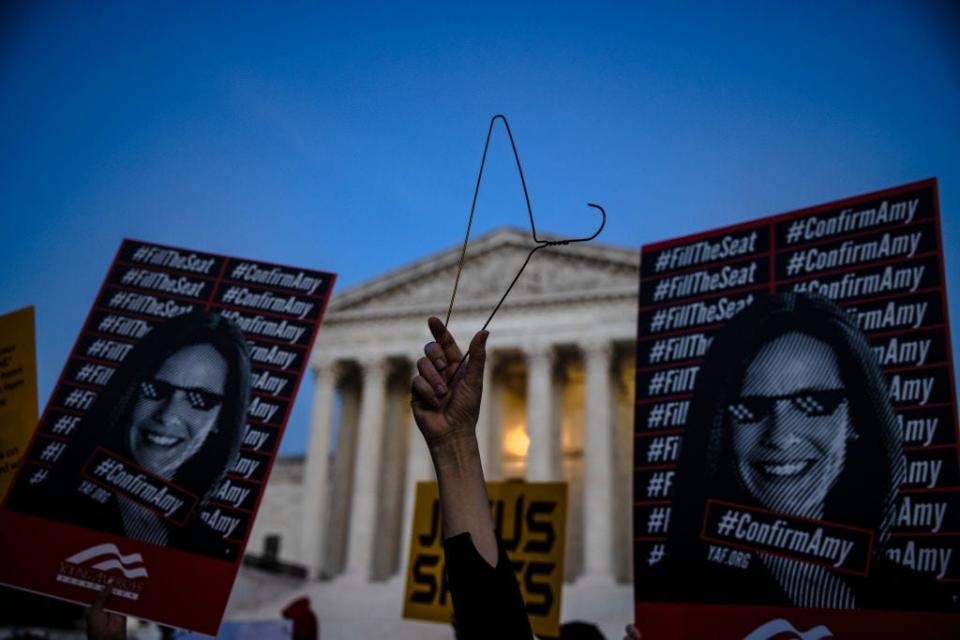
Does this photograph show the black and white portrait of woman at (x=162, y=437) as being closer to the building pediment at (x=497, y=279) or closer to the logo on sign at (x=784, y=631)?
the logo on sign at (x=784, y=631)

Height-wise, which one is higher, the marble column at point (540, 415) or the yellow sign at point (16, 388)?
the marble column at point (540, 415)

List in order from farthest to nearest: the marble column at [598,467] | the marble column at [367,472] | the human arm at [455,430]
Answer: the marble column at [367,472] < the marble column at [598,467] < the human arm at [455,430]

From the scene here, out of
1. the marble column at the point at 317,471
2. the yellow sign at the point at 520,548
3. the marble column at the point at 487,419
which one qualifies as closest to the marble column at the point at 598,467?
the marble column at the point at 487,419

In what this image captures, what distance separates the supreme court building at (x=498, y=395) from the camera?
1128 inches

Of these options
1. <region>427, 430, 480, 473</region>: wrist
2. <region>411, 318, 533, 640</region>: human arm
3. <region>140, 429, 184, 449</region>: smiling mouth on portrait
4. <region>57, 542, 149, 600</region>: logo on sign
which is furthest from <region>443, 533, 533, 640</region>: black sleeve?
<region>140, 429, 184, 449</region>: smiling mouth on portrait

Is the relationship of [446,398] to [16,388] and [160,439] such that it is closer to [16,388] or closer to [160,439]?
[160,439]

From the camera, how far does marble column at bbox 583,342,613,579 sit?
26656 mm

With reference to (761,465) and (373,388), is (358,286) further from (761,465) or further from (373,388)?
(761,465)

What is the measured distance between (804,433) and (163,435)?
3.91 metres

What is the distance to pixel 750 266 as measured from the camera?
4617 millimetres

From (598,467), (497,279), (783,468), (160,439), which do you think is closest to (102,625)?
(160,439)

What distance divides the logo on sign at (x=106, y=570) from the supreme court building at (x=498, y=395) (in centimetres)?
2363

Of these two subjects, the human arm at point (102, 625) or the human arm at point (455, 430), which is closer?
the human arm at point (455, 430)

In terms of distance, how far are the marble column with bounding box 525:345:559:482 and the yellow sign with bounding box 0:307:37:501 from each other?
22784 mm
